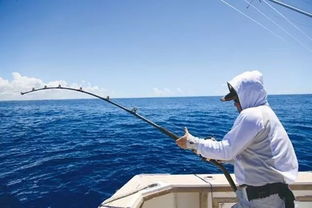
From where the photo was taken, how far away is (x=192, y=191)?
132 inches

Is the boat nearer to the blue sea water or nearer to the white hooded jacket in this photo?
the white hooded jacket

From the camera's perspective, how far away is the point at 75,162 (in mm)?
9367

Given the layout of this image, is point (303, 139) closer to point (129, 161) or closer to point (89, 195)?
point (129, 161)

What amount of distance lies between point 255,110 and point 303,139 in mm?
13411

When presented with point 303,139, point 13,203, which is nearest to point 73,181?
point 13,203

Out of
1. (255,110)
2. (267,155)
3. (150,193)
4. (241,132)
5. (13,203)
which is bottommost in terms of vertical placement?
(13,203)

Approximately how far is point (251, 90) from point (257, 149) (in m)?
0.46

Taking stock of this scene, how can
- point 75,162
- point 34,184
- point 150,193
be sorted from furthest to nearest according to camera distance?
1. point 75,162
2. point 34,184
3. point 150,193

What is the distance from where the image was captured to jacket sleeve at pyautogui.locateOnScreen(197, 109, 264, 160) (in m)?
1.91

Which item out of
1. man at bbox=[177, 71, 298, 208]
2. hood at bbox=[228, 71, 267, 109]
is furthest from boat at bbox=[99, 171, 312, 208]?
hood at bbox=[228, 71, 267, 109]

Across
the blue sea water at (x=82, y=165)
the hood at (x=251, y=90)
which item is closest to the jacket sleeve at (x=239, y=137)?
the hood at (x=251, y=90)

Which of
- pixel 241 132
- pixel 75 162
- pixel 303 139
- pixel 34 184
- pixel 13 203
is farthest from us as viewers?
pixel 303 139

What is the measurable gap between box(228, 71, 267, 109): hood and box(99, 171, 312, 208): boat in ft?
5.34

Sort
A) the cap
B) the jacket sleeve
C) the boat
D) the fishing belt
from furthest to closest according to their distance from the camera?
the boat, the cap, the fishing belt, the jacket sleeve
